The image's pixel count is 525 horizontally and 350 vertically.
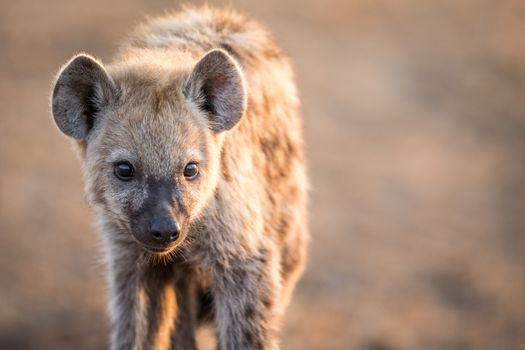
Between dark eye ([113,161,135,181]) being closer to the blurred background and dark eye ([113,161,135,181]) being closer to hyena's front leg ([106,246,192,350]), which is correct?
hyena's front leg ([106,246,192,350])

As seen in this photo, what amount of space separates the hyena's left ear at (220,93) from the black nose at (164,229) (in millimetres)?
463

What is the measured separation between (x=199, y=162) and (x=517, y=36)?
1106 centimetres

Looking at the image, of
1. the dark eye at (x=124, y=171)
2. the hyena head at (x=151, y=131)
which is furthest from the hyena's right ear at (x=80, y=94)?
the dark eye at (x=124, y=171)

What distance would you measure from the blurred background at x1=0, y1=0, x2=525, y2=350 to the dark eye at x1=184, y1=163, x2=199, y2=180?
113 inches

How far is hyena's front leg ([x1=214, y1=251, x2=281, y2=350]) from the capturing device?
3.67 metres

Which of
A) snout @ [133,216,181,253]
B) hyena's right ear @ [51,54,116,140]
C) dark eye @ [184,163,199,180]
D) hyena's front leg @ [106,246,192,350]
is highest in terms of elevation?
hyena's right ear @ [51,54,116,140]

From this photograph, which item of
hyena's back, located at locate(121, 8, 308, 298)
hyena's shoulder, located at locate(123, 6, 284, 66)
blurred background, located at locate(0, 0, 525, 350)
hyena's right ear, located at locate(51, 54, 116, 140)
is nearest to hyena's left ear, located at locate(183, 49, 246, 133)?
hyena's back, located at locate(121, 8, 308, 298)

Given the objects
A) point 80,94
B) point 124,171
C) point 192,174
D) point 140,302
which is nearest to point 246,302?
point 140,302

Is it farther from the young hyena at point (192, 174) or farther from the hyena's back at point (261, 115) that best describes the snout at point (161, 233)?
the hyena's back at point (261, 115)

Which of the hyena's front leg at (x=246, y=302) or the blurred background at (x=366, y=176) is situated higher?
the blurred background at (x=366, y=176)

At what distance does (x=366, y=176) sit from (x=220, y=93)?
697 cm

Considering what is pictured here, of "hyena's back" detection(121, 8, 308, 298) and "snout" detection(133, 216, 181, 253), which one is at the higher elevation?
"hyena's back" detection(121, 8, 308, 298)

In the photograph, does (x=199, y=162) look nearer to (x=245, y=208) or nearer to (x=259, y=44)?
(x=245, y=208)

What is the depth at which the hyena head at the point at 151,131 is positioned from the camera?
324cm
